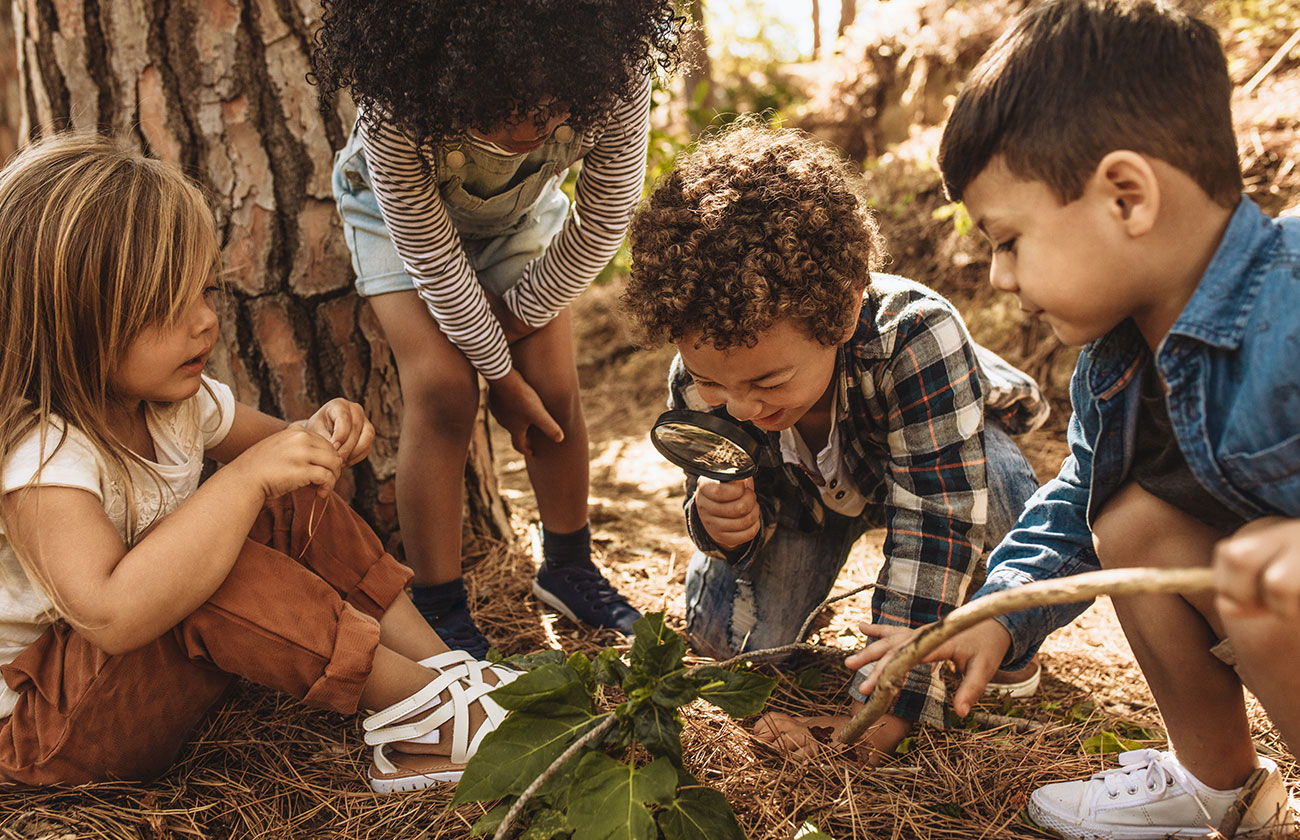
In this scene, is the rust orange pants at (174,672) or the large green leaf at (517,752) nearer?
the large green leaf at (517,752)

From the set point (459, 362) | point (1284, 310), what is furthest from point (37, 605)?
point (1284, 310)

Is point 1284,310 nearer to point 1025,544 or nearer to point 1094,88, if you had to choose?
point 1094,88

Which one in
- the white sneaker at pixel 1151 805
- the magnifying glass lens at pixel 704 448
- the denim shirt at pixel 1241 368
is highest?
the denim shirt at pixel 1241 368

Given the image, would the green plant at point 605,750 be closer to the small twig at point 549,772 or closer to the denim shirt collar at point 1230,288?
the small twig at point 549,772

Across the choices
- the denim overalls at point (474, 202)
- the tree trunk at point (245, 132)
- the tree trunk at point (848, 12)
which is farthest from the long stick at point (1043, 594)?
the tree trunk at point (848, 12)

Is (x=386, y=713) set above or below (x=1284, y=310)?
below

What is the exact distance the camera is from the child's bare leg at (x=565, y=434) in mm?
2412

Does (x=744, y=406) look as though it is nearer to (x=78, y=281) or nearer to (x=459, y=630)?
(x=459, y=630)

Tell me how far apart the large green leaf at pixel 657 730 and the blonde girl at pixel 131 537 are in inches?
19.5

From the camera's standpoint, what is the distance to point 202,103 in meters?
2.43

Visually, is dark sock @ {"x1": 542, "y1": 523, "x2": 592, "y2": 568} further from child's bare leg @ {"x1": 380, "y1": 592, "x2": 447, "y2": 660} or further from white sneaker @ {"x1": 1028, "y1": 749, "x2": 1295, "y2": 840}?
white sneaker @ {"x1": 1028, "y1": 749, "x2": 1295, "y2": 840}

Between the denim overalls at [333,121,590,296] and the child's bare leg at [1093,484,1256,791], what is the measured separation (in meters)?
1.44

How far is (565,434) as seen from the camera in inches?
97.3

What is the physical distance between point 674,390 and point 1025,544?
2.90 feet
